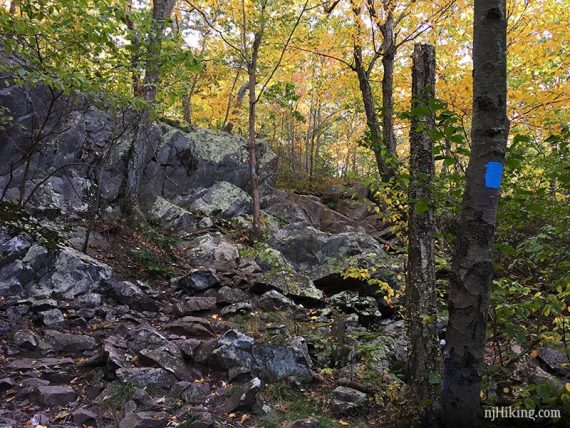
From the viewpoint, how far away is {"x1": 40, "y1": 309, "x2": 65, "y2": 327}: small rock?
600cm

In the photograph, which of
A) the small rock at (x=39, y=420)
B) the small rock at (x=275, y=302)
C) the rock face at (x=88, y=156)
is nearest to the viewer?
the small rock at (x=39, y=420)

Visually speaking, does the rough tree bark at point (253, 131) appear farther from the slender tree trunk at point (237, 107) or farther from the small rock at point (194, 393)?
the small rock at point (194, 393)

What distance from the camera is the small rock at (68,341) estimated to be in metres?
5.47

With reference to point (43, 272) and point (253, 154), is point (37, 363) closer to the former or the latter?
point (43, 272)

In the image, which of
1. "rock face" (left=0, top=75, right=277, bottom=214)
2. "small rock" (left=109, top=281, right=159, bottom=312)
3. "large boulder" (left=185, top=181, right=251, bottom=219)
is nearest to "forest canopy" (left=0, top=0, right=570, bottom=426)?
"rock face" (left=0, top=75, right=277, bottom=214)

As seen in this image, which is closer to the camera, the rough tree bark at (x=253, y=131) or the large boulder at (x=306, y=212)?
the rough tree bark at (x=253, y=131)

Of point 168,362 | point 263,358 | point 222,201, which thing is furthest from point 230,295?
point 222,201

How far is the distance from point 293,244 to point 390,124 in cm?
399

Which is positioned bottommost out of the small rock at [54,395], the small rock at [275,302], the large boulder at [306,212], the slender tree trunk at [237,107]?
the small rock at [54,395]

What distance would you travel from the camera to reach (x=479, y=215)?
8.15 feet

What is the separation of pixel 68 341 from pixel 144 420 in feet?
7.62

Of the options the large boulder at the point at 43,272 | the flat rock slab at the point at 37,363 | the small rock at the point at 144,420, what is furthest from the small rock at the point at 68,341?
the small rock at the point at 144,420

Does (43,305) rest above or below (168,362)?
above

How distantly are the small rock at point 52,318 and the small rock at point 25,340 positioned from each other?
52 centimetres
